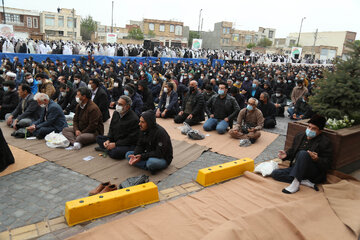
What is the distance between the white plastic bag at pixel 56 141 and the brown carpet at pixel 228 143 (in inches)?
105

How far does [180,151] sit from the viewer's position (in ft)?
20.6

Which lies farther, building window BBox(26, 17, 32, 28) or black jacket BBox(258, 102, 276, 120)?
building window BBox(26, 17, 32, 28)

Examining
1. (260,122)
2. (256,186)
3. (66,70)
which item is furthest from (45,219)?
(66,70)

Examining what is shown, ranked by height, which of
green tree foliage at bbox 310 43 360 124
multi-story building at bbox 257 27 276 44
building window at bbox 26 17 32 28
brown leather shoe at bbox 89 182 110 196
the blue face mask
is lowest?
brown leather shoe at bbox 89 182 110 196

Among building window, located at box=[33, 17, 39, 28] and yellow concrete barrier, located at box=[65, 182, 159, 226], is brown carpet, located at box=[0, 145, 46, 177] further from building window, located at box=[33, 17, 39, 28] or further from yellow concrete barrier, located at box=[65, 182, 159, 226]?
building window, located at box=[33, 17, 39, 28]

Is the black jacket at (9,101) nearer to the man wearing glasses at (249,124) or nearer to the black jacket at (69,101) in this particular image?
the black jacket at (69,101)

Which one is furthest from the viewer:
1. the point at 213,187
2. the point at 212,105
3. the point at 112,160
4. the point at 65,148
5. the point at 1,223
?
the point at 212,105

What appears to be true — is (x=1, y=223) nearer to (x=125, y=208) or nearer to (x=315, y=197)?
(x=125, y=208)

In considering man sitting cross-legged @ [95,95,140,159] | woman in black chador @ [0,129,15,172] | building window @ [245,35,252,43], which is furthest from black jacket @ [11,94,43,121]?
building window @ [245,35,252,43]

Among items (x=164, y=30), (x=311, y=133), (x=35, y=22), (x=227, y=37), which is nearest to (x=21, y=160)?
(x=311, y=133)

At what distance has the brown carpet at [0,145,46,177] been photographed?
16.2 ft

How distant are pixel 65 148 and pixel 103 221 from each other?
308 centimetres

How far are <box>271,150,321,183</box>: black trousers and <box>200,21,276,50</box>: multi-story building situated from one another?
72939mm

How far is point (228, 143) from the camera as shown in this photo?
23.2ft
